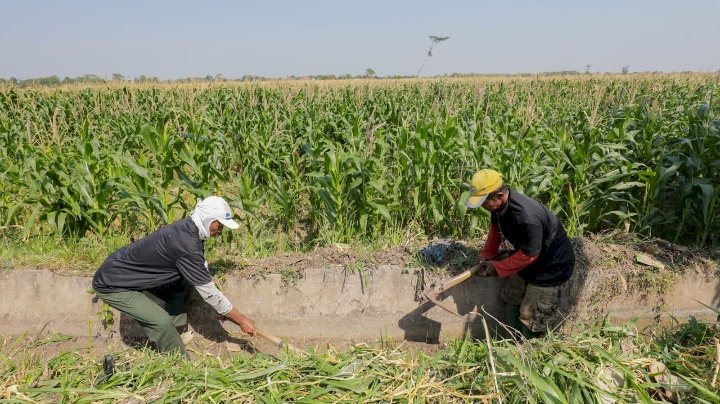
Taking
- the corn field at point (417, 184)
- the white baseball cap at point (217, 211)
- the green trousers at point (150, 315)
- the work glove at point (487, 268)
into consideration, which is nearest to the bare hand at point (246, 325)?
the green trousers at point (150, 315)

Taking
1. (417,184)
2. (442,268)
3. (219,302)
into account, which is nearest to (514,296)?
(442,268)

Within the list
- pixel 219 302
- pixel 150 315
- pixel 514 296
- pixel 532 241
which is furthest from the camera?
pixel 514 296

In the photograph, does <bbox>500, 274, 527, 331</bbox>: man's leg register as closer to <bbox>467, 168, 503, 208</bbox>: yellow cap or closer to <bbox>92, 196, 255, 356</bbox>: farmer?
<bbox>467, 168, 503, 208</bbox>: yellow cap

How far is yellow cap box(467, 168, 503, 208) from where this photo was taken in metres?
3.12

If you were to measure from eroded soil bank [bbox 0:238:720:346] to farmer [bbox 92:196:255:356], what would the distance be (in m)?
0.58

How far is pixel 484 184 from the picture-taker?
3123 millimetres

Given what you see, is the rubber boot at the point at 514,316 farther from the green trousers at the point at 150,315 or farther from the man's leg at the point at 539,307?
the green trousers at the point at 150,315

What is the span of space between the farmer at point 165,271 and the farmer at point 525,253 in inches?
73.7

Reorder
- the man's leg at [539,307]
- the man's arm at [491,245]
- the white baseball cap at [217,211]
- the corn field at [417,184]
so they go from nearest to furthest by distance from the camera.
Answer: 1. the white baseball cap at [217,211]
2. the man's leg at [539,307]
3. the man's arm at [491,245]
4. the corn field at [417,184]

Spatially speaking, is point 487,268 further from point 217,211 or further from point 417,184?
point 217,211

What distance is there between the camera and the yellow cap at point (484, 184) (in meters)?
3.12

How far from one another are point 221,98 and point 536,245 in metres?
9.98

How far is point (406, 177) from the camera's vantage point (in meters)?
4.94

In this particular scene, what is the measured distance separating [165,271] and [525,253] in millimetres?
2743
